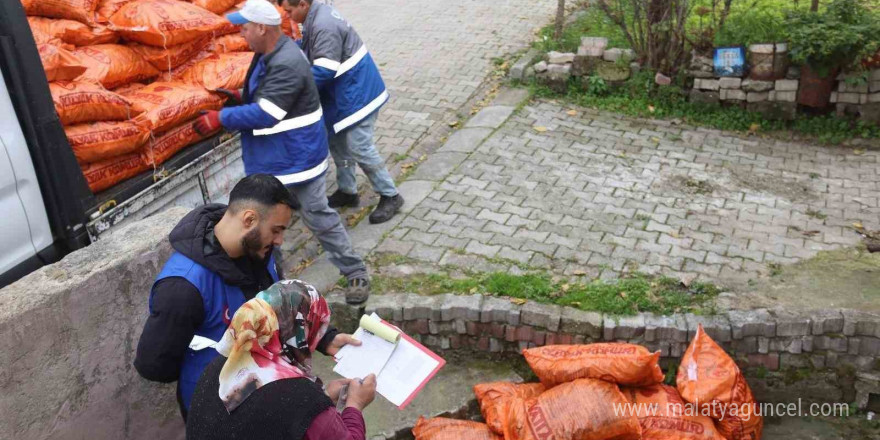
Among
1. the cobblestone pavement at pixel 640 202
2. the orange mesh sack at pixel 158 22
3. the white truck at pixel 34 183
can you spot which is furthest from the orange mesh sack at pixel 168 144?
the cobblestone pavement at pixel 640 202

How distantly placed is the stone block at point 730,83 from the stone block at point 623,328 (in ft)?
12.2

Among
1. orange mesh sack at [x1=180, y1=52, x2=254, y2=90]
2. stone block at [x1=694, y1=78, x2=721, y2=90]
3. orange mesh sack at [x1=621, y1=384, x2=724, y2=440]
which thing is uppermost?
orange mesh sack at [x1=180, y1=52, x2=254, y2=90]

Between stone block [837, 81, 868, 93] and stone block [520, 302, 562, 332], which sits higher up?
stone block [837, 81, 868, 93]

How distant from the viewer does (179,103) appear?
460 centimetres

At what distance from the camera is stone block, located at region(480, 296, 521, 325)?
14.6ft

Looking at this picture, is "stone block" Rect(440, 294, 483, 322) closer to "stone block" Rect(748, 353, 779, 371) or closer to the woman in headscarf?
"stone block" Rect(748, 353, 779, 371)

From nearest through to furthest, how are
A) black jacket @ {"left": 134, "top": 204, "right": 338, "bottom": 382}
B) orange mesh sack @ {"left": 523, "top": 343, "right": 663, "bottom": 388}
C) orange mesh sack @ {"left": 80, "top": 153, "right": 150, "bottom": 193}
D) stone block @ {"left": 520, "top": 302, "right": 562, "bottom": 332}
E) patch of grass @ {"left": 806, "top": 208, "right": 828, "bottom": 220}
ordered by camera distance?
black jacket @ {"left": 134, "top": 204, "right": 338, "bottom": 382} < orange mesh sack @ {"left": 523, "top": 343, "right": 663, "bottom": 388} < orange mesh sack @ {"left": 80, "top": 153, "right": 150, "bottom": 193} < stone block @ {"left": 520, "top": 302, "right": 562, "bottom": 332} < patch of grass @ {"left": 806, "top": 208, "right": 828, "bottom": 220}

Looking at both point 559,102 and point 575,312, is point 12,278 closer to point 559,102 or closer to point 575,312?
point 575,312

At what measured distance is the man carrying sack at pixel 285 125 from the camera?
427 centimetres

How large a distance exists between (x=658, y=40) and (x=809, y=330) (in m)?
3.94

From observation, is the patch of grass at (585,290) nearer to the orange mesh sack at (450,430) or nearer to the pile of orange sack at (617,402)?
the pile of orange sack at (617,402)

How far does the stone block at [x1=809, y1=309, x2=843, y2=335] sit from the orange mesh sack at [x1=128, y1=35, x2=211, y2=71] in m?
4.34

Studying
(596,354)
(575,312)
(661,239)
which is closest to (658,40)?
(661,239)

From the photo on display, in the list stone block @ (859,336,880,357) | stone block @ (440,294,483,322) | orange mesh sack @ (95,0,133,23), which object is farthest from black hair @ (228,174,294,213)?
stone block @ (859,336,880,357)
